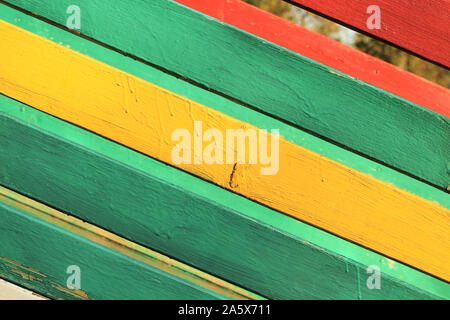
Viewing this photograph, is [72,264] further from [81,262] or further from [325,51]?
[325,51]

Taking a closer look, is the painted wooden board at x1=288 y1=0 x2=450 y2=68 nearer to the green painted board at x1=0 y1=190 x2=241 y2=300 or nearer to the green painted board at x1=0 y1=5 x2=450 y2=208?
the green painted board at x1=0 y1=5 x2=450 y2=208

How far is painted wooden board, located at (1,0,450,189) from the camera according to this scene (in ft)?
3.62

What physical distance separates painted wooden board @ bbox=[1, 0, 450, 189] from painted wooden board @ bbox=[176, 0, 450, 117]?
0.07 feet

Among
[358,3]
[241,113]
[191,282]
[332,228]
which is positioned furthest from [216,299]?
[358,3]

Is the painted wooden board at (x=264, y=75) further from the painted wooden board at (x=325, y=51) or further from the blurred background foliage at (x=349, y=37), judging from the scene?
the blurred background foliage at (x=349, y=37)

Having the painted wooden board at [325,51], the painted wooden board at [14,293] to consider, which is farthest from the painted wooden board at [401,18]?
the painted wooden board at [14,293]

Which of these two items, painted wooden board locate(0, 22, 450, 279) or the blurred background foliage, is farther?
the blurred background foliage

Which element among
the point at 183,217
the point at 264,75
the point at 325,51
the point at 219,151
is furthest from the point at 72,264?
the point at 325,51

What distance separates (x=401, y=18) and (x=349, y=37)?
0.23 m

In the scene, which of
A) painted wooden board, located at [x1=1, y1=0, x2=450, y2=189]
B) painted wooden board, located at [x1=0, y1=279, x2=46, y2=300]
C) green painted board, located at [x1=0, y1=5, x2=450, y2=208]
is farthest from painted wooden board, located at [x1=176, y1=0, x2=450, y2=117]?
painted wooden board, located at [x1=0, y1=279, x2=46, y2=300]

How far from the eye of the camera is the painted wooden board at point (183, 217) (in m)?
1.13

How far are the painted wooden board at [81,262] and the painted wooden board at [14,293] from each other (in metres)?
0.02

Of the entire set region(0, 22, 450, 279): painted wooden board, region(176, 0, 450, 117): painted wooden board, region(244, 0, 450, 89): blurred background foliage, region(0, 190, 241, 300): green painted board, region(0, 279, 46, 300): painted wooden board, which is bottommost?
region(0, 279, 46, 300): painted wooden board
